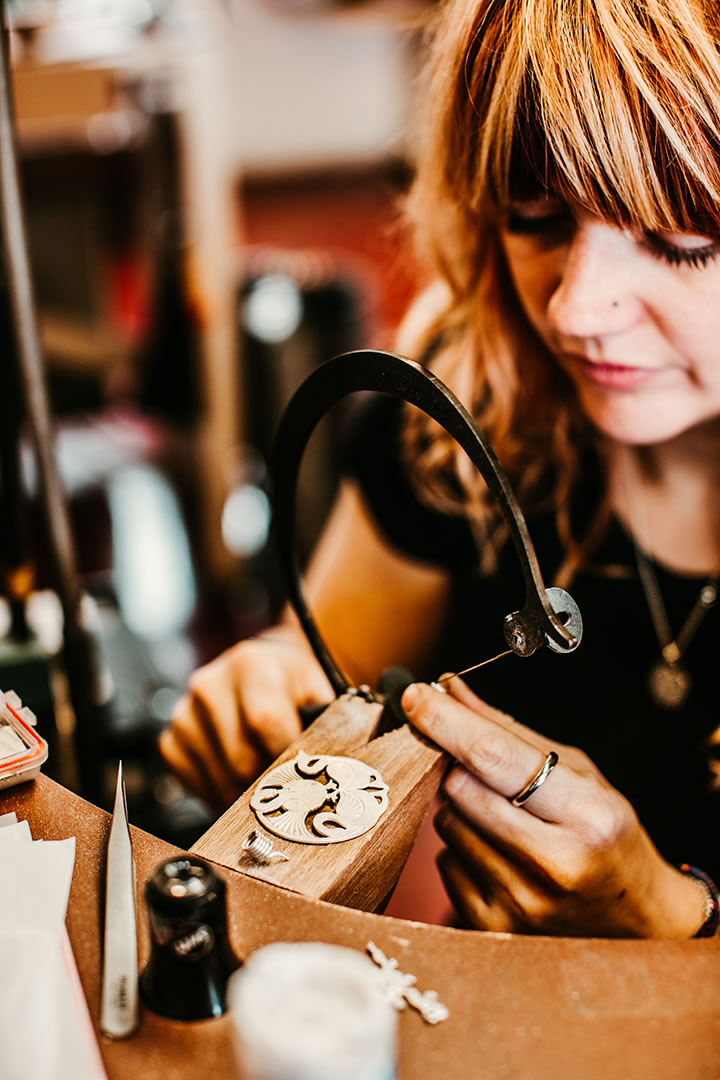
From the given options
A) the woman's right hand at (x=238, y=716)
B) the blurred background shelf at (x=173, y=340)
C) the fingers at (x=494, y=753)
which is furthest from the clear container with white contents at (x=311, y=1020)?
the blurred background shelf at (x=173, y=340)

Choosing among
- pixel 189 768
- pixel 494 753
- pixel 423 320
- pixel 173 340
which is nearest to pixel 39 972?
pixel 494 753

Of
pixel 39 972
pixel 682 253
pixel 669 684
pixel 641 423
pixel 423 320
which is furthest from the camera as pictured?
pixel 423 320

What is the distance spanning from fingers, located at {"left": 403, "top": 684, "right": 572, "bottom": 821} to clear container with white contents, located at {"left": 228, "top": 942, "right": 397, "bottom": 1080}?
245mm

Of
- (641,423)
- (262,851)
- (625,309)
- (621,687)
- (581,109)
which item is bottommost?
(621,687)

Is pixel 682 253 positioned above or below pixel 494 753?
above

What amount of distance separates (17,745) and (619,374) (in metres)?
0.57

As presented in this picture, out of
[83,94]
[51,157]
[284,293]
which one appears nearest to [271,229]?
[51,157]

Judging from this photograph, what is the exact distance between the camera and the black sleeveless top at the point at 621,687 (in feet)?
3.29

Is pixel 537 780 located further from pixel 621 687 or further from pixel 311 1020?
pixel 621 687

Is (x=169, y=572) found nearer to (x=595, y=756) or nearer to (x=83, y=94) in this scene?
(x=83, y=94)

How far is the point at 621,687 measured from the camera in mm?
1061

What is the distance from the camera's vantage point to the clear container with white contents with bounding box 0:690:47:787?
0.65 m

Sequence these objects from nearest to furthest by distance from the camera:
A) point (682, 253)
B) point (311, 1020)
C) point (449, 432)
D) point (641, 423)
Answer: point (311, 1020)
point (449, 432)
point (682, 253)
point (641, 423)

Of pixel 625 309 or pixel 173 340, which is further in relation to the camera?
pixel 173 340
